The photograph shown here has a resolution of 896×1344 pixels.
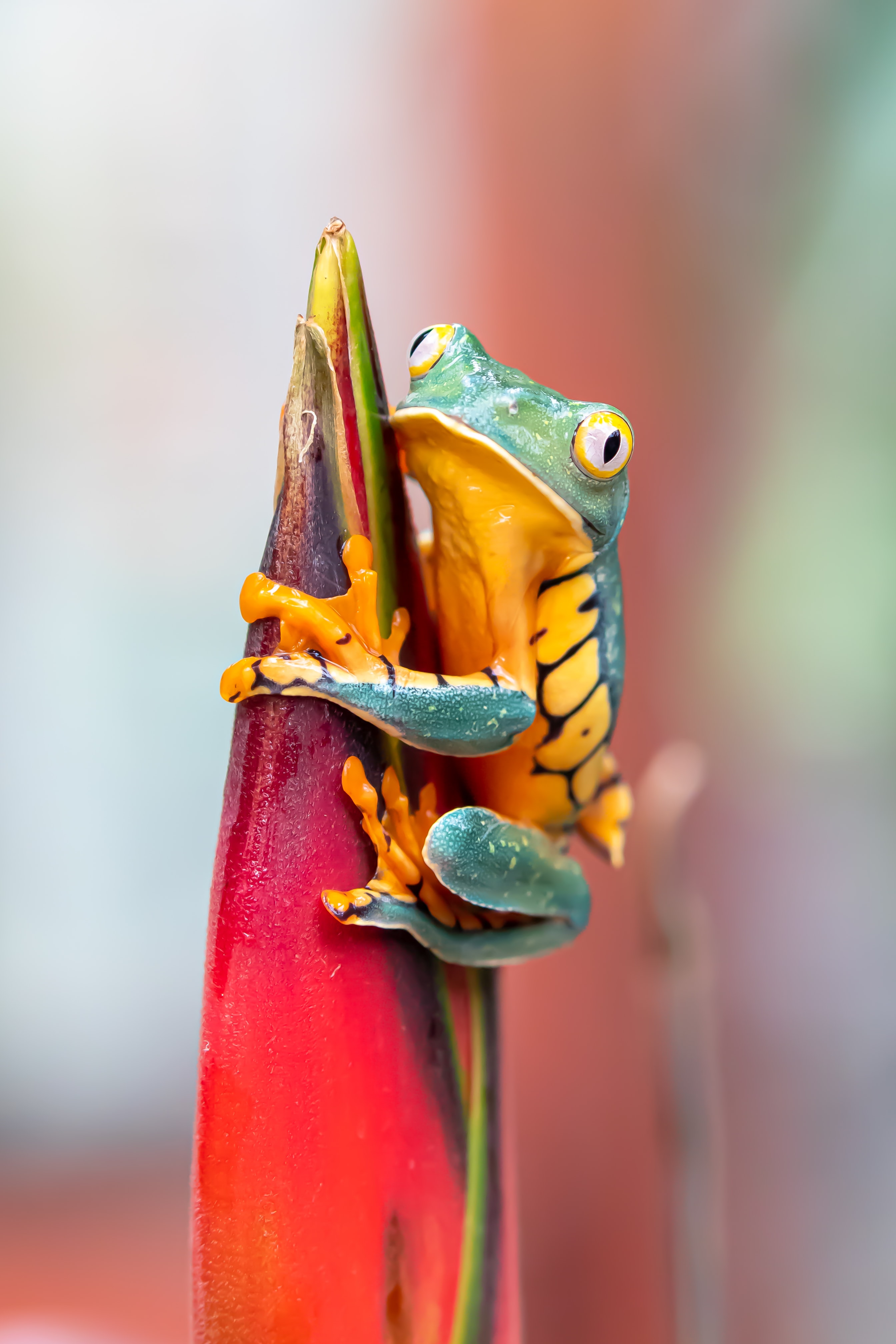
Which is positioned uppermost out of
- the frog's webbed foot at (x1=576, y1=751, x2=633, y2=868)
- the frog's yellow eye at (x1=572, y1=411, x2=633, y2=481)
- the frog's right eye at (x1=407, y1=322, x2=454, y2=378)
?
the frog's right eye at (x1=407, y1=322, x2=454, y2=378)

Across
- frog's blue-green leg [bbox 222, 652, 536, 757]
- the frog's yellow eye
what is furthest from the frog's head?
frog's blue-green leg [bbox 222, 652, 536, 757]

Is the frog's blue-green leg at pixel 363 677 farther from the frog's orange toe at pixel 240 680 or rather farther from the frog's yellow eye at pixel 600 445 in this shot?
the frog's yellow eye at pixel 600 445

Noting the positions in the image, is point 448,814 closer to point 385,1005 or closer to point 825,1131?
point 385,1005

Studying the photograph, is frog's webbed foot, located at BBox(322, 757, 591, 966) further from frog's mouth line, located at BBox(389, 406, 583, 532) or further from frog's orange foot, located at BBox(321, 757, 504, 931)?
frog's mouth line, located at BBox(389, 406, 583, 532)

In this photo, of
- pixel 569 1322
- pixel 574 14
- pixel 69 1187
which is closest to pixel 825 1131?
pixel 569 1322

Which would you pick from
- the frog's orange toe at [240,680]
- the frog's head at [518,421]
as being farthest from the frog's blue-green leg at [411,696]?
the frog's head at [518,421]

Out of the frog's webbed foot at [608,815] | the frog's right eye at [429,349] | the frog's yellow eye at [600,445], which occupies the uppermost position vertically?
the frog's right eye at [429,349]
